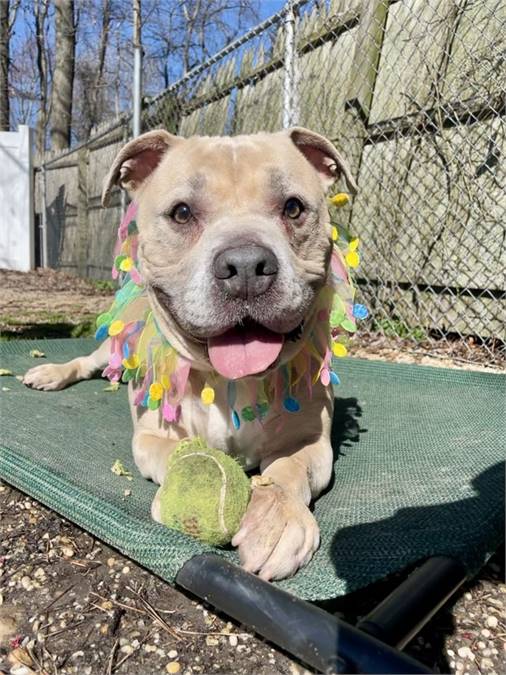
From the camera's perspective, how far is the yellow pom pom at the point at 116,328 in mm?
2426

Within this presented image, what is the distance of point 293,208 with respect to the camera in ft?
6.93

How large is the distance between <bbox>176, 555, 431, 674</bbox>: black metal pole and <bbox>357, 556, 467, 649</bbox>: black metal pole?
8cm

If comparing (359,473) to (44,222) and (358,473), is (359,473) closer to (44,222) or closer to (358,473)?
(358,473)

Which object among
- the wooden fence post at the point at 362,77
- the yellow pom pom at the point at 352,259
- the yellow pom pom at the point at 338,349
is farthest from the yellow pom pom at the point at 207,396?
the wooden fence post at the point at 362,77

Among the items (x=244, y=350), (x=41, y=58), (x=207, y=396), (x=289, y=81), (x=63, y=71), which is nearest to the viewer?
(x=244, y=350)

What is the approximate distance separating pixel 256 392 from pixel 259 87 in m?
4.64

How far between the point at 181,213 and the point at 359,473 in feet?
3.84

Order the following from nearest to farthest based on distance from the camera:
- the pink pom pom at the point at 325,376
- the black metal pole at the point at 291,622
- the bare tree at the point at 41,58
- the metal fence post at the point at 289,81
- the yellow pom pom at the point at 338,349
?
the black metal pole at the point at 291,622 → the pink pom pom at the point at 325,376 → the yellow pom pom at the point at 338,349 → the metal fence post at the point at 289,81 → the bare tree at the point at 41,58

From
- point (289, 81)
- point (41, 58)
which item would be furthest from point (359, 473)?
point (41, 58)

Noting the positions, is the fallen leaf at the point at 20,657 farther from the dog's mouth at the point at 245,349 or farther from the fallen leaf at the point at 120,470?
the dog's mouth at the point at 245,349

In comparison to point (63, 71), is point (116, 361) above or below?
below

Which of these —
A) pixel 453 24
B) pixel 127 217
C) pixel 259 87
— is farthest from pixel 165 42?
pixel 127 217

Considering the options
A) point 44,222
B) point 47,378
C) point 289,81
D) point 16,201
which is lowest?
point 47,378

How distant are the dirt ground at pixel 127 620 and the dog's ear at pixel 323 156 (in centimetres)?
149
